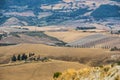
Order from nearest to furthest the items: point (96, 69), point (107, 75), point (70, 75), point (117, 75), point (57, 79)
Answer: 1. point (117, 75)
2. point (107, 75)
3. point (96, 69)
4. point (70, 75)
5. point (57, 79)

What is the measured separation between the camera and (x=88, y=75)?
159ft

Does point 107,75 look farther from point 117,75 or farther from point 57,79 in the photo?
point 57,79

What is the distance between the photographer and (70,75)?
51719 mm

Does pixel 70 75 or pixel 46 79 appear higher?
pixel 70 75

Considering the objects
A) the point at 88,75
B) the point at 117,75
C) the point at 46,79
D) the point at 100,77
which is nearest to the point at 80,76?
the point at 88,75

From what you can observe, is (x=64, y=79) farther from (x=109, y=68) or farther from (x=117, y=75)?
(x=117, y=75)

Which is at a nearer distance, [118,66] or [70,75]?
[118,66]

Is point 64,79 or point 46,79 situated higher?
point 64,79

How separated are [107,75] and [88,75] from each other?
19.5 feet

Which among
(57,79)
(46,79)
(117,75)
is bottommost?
(46,79)

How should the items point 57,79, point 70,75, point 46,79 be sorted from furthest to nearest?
point 46,79, point 57,79, point 70,75

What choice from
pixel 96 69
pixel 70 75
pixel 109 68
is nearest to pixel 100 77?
pixel 109 68

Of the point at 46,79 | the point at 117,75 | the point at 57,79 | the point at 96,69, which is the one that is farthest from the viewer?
the point at 46,79

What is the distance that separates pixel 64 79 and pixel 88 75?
545 cm
